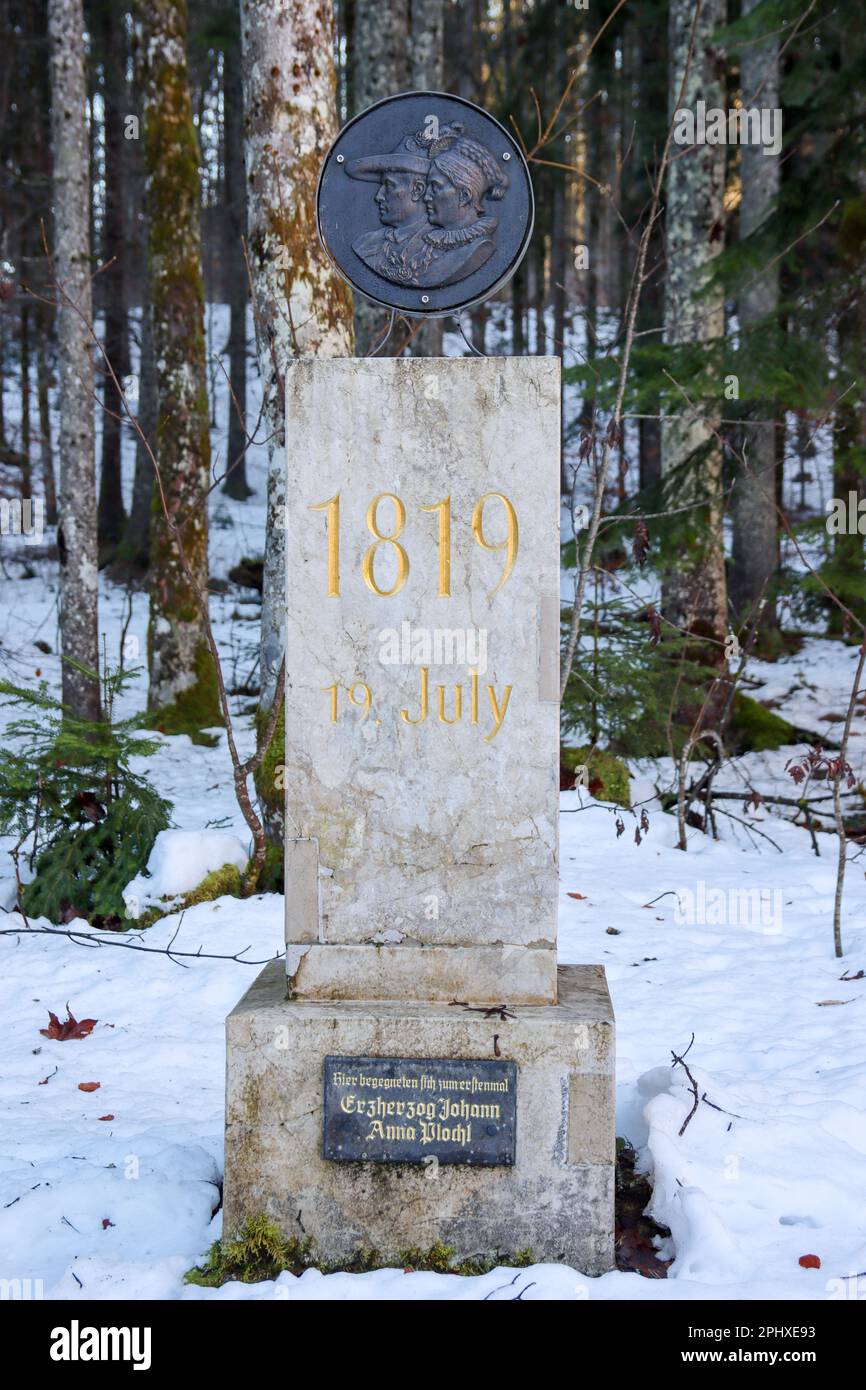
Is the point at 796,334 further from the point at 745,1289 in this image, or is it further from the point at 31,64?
the point at 31,64

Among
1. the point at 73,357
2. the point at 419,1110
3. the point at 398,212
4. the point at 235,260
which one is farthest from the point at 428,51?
the point at 419,1110

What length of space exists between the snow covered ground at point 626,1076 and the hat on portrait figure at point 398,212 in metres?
2.54

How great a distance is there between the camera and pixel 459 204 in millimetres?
3037

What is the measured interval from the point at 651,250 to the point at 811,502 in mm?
7126

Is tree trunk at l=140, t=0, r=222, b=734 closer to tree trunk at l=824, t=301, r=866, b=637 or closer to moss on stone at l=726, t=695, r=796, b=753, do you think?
moss on stone at l=726, t=695, r=796, b=753

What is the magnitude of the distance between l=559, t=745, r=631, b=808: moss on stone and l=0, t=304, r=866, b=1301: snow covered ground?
6.3 inches

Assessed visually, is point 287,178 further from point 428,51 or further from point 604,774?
point 428,51

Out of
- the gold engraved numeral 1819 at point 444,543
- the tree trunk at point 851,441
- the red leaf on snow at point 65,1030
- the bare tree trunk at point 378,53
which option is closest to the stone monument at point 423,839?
the gold engraved numeral 1819 at point 444,543

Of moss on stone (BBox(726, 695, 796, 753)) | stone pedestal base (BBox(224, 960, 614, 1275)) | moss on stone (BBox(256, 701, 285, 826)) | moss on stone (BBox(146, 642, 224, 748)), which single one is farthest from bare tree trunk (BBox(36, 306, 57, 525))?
stone pedestal base (BBox(224, 960, 614, 1275))

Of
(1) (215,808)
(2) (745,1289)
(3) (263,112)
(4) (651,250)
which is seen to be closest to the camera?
(2) (745,1289)

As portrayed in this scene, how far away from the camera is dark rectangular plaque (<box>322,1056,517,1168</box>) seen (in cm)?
297

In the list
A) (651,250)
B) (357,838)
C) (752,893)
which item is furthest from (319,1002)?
(651,250)

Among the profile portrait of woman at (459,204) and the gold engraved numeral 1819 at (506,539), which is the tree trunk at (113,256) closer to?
the profile portrait of woman at (459,204)

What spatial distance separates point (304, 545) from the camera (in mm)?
3057
